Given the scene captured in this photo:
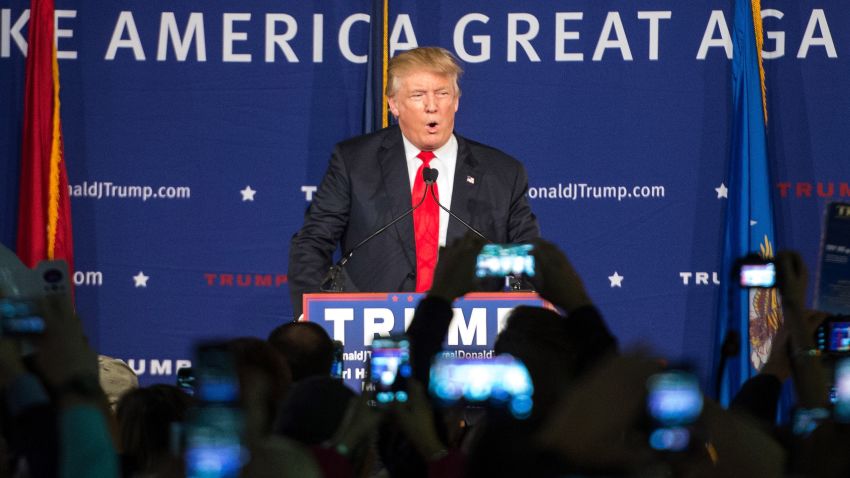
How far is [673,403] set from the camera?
5.47 ft

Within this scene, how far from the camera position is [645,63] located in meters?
7.03

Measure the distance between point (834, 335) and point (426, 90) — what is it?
3.24 m

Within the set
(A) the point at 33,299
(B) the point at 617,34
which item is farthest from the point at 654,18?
(A) the point at 33,299

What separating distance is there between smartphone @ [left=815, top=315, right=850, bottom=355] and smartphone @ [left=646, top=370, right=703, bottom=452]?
1.07 meters

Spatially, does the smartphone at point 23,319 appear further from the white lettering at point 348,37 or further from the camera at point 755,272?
the white lettering at point 348,37

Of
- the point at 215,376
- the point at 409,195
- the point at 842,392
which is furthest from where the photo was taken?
the point at 409,195

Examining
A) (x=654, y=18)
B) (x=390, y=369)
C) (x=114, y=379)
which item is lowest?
(x=114, y=379)

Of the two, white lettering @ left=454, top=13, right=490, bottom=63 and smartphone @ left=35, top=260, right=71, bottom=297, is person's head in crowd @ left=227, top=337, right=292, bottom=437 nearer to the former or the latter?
smartphone @ left=35, top=260, right=71, bottom=297

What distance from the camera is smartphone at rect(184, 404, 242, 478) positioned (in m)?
1.70

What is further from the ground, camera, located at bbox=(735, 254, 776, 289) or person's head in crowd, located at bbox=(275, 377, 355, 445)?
camera, located at bbox=(735, 254, 776, 289)

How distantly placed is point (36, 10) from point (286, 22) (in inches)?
51.5

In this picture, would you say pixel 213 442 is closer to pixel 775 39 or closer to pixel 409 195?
pixel 409 195

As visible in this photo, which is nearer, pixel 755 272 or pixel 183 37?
pixel 755 272

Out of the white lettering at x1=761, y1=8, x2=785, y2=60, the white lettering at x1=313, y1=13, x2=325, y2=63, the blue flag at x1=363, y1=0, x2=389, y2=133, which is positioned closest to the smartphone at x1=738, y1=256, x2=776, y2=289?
the blue flag at x1=363, y1=0, x2=389, y2=133
